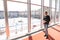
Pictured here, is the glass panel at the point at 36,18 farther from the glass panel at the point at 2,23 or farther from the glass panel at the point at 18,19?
the glass panel at the point at 2,23

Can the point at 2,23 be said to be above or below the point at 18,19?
below

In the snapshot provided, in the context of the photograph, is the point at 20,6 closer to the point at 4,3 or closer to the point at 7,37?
the point at 4,3

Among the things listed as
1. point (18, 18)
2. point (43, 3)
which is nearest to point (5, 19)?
point (18, 18)

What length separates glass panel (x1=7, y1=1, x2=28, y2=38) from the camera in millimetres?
5114

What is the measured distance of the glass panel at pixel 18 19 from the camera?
511 cm

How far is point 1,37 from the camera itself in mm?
4664

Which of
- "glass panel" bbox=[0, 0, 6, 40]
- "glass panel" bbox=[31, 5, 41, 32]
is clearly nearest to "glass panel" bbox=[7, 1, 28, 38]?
"glass panel" bbox=[0, 0, 6, 40]

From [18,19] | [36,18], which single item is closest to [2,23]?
[18,19]

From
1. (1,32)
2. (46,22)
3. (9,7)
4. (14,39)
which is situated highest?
(9,7)

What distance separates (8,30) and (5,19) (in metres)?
0.57

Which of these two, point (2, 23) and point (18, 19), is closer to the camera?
point (2, 23)

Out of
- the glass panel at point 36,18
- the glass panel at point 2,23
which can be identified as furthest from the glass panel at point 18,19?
the glass panel at point 36,18

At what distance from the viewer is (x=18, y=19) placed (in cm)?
564

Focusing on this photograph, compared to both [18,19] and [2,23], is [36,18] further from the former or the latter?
[2,23]
